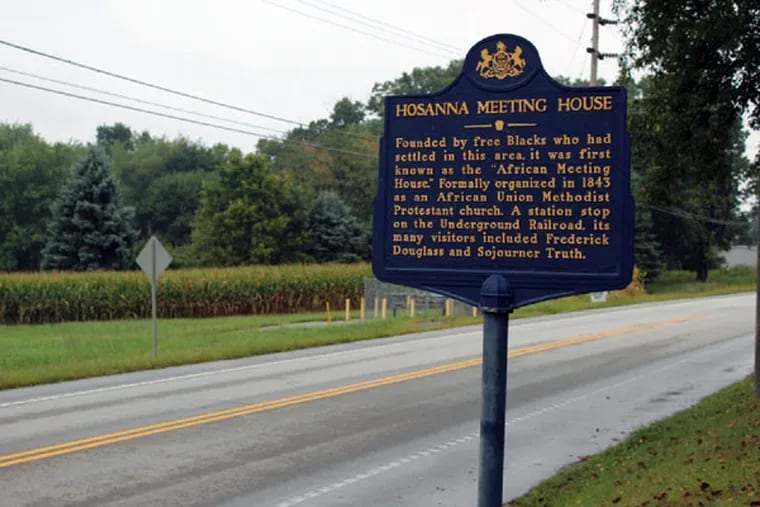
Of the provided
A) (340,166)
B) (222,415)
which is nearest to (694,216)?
(340,166)

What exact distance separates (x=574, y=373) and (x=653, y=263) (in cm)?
6460

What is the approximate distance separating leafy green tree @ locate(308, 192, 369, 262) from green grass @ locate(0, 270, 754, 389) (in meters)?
26.8

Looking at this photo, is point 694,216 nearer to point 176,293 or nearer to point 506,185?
point 176,293

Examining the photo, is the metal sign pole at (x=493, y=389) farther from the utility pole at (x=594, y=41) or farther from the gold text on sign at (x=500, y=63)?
the utility pole at (x=594, y=41)

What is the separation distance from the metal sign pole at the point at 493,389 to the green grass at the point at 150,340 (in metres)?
12.3

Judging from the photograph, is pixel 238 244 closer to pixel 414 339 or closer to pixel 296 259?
pixel 296 259

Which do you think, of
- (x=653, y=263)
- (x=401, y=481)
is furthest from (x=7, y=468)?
(x=653, y=263)

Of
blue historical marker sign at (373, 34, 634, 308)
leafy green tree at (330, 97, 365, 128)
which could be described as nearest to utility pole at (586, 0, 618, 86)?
blue historical marker sign at (373, 34, 634, 308)

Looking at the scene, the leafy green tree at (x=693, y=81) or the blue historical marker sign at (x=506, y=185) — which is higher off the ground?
the leafy green tree at (x=693, y=81)

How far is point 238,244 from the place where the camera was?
67.2 m

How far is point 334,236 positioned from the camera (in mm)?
68500

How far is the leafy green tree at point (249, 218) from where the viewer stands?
65875 millimetres

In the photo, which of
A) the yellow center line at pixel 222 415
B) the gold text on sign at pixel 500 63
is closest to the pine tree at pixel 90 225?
the yellow center line at pixel 222 415

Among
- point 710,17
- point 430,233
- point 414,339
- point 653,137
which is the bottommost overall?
point 414,339
